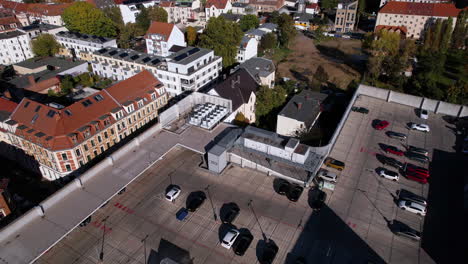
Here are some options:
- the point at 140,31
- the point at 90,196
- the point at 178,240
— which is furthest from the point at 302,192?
the point at 140,31

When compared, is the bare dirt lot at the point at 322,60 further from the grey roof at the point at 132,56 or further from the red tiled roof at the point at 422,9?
the grey roof at the point at 132,56

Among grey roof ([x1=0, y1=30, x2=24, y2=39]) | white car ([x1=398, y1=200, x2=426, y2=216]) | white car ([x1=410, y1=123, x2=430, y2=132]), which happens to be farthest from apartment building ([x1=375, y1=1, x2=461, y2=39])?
grey roof ([x1=0, y1=30, x2=24, y2=39])

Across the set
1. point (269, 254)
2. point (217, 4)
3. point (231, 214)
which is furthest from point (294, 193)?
point (217, 4)

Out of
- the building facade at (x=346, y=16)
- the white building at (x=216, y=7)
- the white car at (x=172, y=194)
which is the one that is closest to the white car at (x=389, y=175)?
the white car at (x=172, y=194)

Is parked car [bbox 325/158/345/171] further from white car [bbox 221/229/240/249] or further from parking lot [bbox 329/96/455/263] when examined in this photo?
white car [bbox 221/229/240/249]

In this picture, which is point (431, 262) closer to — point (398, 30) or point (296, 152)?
point (296, 152)
